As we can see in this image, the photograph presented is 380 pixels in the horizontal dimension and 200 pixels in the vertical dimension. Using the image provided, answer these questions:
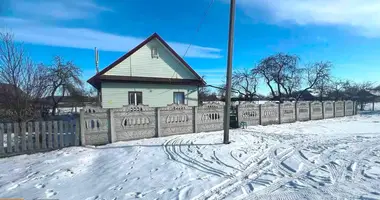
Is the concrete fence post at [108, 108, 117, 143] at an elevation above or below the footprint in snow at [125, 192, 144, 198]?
above

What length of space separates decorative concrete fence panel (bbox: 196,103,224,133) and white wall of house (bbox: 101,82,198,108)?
13.8 ft

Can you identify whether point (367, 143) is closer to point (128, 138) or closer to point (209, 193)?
point (209, 193)

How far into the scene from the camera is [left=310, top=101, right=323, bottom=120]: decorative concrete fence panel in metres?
16.1

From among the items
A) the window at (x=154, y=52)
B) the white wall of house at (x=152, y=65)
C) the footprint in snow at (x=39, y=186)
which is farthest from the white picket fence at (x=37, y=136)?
the window at (x=154, y=52)

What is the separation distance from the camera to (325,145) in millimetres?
7293

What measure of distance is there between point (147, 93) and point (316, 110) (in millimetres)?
13864

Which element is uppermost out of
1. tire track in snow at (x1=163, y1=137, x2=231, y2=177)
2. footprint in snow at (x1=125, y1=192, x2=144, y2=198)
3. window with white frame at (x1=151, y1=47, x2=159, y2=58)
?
window with white frame at (x1=151, y1=47, x2=159, y2=58)

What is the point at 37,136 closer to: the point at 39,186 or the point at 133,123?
the point at 39,186

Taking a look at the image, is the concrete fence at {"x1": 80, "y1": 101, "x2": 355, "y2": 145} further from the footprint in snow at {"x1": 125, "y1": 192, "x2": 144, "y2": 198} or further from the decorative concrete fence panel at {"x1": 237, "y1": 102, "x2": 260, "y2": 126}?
the footprint in snow at {"x1": 125, "y1": 192, "x2": 144, "y2": 198}

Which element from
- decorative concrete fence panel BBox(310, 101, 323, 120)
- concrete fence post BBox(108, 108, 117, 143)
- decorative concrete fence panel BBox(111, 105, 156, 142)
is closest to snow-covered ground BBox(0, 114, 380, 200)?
concrete fence post BBox(108, 108, 117, 143)

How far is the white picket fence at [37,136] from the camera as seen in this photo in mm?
6160

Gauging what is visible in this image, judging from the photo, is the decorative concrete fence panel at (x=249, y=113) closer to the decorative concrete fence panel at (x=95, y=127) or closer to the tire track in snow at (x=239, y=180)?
the tire track in snow at (x=239, y=180)

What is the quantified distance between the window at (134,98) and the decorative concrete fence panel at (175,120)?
488 centimetres

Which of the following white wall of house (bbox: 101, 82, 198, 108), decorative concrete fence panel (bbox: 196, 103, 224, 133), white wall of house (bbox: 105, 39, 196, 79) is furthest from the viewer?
white wall of house (bbox: 105, 39, 196, 79)
